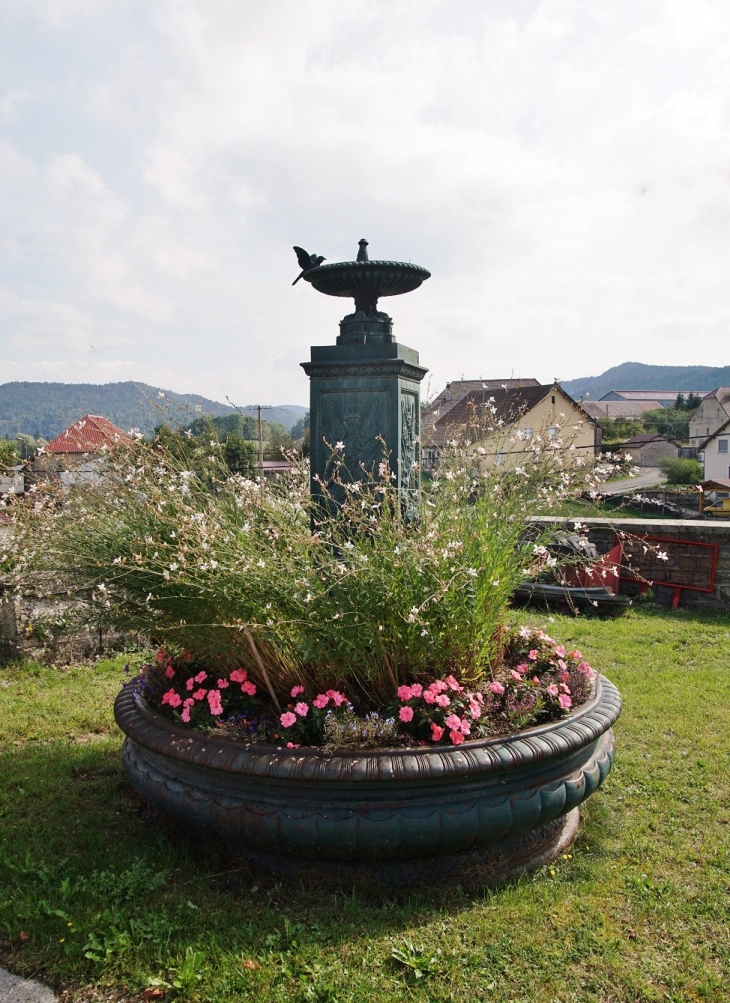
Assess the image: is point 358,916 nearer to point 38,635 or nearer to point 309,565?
point 309,565

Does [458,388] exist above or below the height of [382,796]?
above

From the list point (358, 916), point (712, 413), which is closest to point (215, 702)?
point (358, 916)

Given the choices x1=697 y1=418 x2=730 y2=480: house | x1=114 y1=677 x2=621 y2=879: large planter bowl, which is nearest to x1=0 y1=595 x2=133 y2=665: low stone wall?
x1=114 y1=677 x2=621 y2=879: large planter bowl

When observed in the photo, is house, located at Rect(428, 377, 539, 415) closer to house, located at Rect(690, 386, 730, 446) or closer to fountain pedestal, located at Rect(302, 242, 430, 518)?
fountain pedestal, located at Rect(302, 242, 430, 518)

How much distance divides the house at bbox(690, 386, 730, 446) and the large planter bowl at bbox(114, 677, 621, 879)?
7085 centimetres

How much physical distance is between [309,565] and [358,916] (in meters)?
1.33

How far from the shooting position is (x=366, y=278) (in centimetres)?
393

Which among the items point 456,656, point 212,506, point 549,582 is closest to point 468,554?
point 456,656

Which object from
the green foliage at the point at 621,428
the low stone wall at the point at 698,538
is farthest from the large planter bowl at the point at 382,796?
the green foliage at the point at 621,428

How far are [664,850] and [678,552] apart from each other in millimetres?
5613

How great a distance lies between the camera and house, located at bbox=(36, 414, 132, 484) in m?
3.89

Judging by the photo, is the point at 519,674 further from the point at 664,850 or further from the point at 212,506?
the point at 212,506

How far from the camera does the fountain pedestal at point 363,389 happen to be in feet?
12.7

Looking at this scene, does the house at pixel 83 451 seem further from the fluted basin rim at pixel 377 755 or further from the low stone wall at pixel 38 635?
the fluted basin rim at pixel 377 755
